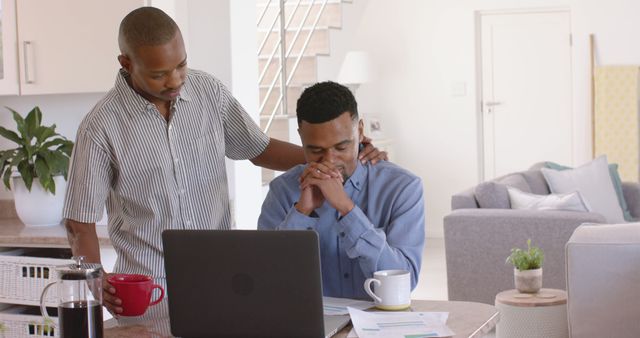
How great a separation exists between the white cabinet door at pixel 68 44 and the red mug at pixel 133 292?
1907mm

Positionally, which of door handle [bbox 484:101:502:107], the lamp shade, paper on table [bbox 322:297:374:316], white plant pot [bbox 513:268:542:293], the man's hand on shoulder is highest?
the lamp shade

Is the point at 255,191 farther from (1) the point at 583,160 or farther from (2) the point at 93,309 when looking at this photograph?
(1) the point at 583,160

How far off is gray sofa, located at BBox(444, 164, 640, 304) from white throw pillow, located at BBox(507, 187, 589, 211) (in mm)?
61

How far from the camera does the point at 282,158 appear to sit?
284 centimetres

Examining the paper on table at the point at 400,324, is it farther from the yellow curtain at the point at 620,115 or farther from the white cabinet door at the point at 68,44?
the yellow curtain at the point at 620,115

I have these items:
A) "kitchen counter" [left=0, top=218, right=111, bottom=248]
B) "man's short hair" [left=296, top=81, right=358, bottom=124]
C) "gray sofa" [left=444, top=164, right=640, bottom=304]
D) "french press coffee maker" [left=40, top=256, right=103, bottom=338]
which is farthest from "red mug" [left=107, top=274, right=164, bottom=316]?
"gray sofa" [left=444, top=164, right=640, bottom=304]

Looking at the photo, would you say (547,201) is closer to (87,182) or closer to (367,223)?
(367,223)

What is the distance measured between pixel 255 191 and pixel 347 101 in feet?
5.77

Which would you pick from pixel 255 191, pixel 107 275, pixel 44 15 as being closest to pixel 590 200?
pixel 255 191

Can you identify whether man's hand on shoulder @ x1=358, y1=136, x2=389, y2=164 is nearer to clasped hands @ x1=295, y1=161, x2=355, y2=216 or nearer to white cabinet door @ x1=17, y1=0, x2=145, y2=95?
clasped hands @ x1=295, y1=161, x2=355, y2=216

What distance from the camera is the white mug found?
206 centimetres

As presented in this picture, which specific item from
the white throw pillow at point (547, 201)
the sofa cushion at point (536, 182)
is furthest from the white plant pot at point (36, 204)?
the sofa cushion at point (536, 182)

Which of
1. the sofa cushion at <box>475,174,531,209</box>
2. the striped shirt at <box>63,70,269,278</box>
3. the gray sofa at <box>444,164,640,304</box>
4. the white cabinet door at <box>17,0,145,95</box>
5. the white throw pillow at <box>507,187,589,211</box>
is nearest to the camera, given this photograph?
the striped shirt at <box>63,70,269,278</box>

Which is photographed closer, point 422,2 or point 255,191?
point 255,191
